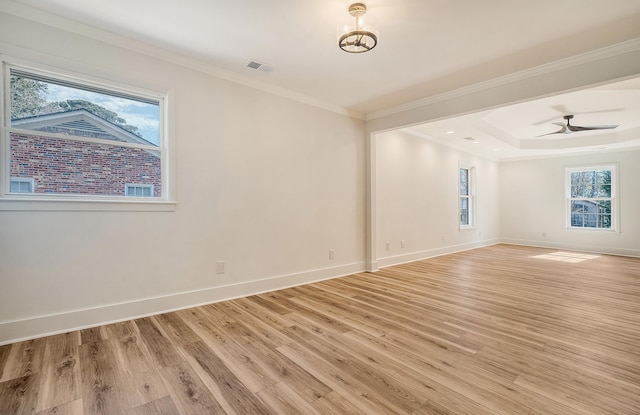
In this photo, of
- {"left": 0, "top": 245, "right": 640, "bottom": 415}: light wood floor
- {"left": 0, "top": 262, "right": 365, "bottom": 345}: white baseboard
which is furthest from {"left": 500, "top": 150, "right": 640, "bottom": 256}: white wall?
{"left": 0, "top": 262, "right": 365, "bottom": 345}: white baseboard

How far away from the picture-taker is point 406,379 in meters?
1.84

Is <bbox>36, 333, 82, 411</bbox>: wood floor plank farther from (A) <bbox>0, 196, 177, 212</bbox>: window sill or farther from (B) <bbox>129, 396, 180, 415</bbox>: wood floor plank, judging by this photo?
(A) <bbox>0, 196, 177, 212</bbox>: window sill

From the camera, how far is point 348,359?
208cm

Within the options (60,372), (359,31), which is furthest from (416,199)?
(60,372)

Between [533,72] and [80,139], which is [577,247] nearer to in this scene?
[533,72]

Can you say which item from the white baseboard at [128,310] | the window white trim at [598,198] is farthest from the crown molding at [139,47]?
the window white trim at [598,198]

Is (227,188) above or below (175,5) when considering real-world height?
below

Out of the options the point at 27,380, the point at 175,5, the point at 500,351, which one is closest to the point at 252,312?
the point at 27,380

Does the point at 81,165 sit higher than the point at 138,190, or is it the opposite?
the point at 81,165

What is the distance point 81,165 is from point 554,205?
10141 mm

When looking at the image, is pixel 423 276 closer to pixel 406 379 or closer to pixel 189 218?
pixel 406 379

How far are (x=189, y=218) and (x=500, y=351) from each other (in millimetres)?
3089

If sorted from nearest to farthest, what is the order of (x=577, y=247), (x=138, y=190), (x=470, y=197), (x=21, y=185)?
(x=21, y=185), (x=138, y=190), (x=577, y=247), (x=470, y=197)

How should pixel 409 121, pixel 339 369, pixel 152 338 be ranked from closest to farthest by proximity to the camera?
pixel 339 369
pixel 152 338
pixel 409 121
